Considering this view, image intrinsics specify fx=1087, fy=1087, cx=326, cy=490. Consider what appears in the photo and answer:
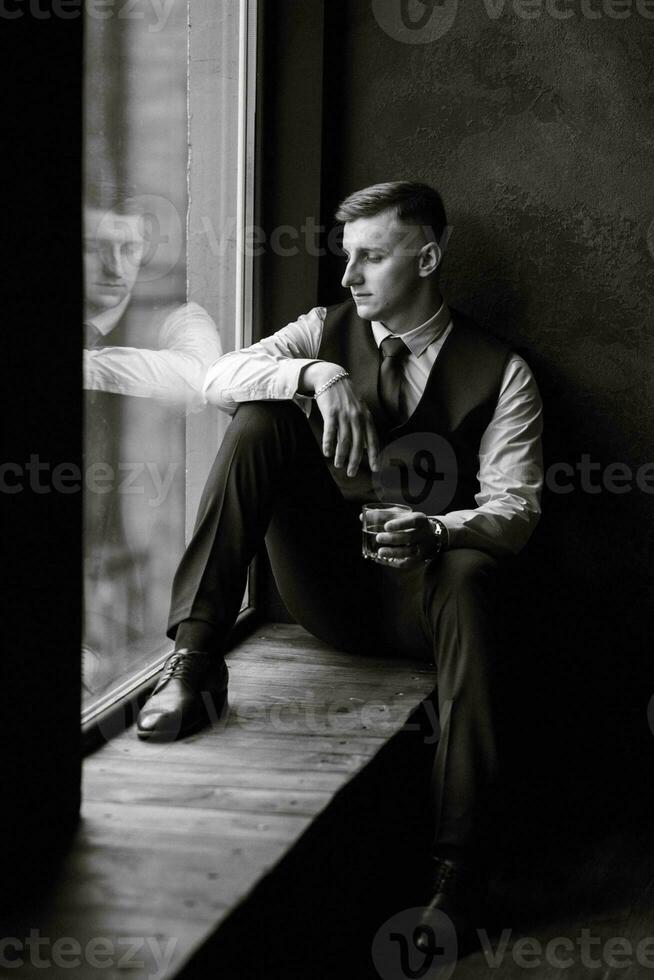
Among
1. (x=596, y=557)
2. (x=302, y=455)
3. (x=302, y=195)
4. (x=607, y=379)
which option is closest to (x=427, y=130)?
(x=302, y=195)

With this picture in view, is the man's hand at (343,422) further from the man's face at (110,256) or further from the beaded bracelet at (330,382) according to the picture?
the man's face at (110,256)

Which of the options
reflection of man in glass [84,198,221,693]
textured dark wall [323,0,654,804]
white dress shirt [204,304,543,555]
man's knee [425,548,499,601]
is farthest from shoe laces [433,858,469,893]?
textured dark wall [323,0,654,804]

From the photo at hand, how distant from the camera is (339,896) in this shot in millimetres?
1967

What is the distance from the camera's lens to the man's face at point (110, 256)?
2.03m

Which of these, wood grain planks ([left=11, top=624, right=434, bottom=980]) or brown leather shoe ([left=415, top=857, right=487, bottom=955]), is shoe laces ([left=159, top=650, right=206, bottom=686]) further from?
brown leather shoe ([left=415, top=857, right=487, bottom=955])

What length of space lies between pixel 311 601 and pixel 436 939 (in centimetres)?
82

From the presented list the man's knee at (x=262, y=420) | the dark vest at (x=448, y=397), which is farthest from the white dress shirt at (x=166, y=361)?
the dark vest at (x=448, y=397)

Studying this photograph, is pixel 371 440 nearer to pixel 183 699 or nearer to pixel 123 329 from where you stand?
pixel 123 329

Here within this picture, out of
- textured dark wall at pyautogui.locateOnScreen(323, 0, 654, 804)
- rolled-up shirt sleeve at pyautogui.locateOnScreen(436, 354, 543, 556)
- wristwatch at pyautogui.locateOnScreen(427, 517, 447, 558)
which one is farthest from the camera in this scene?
textured dark wall at pyautogui.locateOnScreen(323, 0, 654, 804)

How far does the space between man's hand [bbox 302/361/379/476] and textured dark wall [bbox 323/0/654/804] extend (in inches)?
24.8

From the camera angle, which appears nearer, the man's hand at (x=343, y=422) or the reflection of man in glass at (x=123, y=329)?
the reflection of man in glass at (x=123, y=329)

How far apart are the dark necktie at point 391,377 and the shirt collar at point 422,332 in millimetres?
26

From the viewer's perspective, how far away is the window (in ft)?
6.83

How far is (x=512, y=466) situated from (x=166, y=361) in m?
0.82
